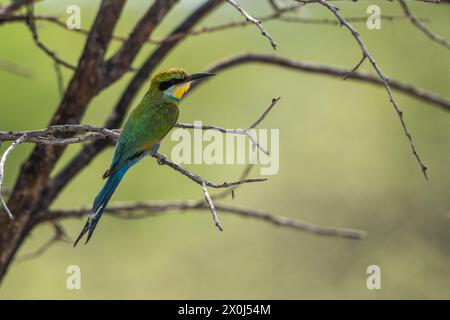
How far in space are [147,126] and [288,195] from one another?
526 cm

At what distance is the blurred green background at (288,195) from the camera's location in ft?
24.3

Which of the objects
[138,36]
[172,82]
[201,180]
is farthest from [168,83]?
[201,180]

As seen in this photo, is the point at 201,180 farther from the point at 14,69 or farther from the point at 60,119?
the point at 14,69

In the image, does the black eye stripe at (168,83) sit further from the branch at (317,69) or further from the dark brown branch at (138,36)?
the branch at (317,69)

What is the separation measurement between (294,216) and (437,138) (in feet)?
5.32

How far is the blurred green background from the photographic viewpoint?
740cm

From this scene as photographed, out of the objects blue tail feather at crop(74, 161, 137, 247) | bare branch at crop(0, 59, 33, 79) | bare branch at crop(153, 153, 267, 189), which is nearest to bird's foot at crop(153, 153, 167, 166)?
bare branch at crop(153, 153, 267, 189)

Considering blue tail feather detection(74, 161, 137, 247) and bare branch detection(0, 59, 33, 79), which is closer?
blue tail feather detection(74, 161, 137, 247)

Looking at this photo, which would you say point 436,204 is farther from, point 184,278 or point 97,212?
point 97,212

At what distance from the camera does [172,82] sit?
3.16 m

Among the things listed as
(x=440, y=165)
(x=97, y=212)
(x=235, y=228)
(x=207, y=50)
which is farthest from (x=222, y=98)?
(x=97, y=212)

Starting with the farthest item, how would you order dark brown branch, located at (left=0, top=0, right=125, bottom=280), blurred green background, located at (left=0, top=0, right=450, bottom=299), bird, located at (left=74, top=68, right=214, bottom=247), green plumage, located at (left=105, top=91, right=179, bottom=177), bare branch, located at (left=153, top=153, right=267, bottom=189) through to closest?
1. blurred green background, located at (left=0, top=0, right=450, bottom=299)
2. dark brown branch, located at (left=0, top=0, right=125, bottom=280)
3. green plumage, located at (left=105, top=91, right=179, bottom=177)
4. bird, located at (left=74, top=68, right=214, bottom=247)
5. bare branch, located at (left=153, top=153, right=267, bottom=189)

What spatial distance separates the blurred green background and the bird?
405 centimetres

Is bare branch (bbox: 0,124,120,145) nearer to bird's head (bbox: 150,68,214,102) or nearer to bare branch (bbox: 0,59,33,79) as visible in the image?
bird's head (bbox: 150,68,214,102)
